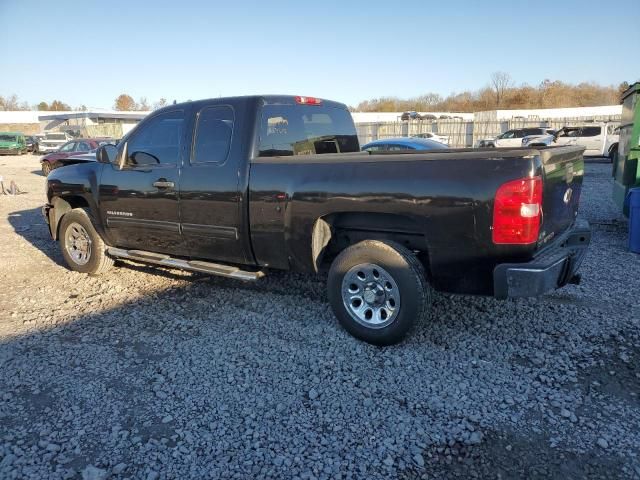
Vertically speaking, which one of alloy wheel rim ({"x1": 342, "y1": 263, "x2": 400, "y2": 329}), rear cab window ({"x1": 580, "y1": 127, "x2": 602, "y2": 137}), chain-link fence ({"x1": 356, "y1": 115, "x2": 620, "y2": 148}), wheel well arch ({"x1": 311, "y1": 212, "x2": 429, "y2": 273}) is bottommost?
alloy wheel rim ({"x1": 342, "y1": 263, "x2": 400, "y2": 329})

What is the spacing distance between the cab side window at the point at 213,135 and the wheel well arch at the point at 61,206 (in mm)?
2436

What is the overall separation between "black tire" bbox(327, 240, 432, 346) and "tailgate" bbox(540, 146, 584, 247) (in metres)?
0.96

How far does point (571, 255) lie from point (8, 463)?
4.02 m

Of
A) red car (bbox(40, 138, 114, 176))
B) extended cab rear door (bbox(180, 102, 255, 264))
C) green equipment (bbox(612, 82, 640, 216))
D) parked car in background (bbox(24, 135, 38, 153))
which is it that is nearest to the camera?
extended cab rear door (bbox(180, 102, 255, 264))

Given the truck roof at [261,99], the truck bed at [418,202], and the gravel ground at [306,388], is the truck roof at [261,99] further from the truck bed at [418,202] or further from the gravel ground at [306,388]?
the gravel ground at [306,388]

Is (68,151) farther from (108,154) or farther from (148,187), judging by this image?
(148,187)

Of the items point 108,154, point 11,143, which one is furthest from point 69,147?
point 11,143

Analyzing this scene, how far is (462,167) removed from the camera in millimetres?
3268

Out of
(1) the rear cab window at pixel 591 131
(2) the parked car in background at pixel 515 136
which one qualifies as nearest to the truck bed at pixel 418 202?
(1) the rear cab window at pixel 591 131

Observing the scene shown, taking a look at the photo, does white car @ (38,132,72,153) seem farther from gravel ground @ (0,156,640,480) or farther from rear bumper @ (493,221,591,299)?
rear bumper @ (493,221,591,299)

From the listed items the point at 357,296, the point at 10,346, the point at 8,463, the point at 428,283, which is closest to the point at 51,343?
the point at 10,346

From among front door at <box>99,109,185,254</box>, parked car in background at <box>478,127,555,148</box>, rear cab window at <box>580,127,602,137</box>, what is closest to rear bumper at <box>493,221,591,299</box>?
front door at <box>99,109,185,254</box>

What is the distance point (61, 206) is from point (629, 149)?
330 inches

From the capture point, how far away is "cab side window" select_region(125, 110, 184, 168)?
4905 millimetres
